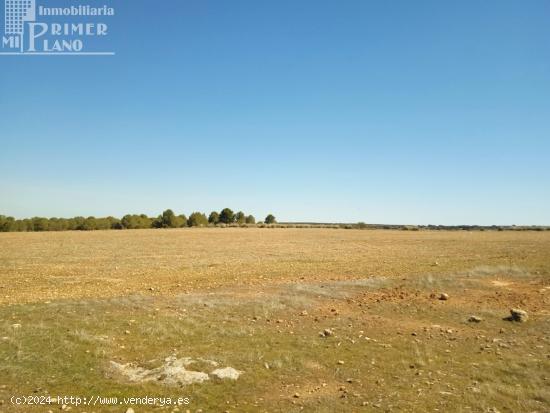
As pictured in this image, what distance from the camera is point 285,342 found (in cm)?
1036

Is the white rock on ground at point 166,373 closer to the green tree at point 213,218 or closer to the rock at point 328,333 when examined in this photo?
the rock at point 328,333

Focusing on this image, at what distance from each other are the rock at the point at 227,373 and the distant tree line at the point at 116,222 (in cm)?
9056

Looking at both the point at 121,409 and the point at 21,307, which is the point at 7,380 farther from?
the point at 21,307

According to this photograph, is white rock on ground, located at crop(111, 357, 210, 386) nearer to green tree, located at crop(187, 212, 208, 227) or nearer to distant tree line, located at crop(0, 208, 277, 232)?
distant tree line, located at crop(0, 208, 277, 232)

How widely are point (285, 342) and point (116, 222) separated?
103 m

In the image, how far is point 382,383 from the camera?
26.1 ft

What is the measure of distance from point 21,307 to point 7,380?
252 inches

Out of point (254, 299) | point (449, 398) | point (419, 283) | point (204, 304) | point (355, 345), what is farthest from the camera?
point (419, 283)

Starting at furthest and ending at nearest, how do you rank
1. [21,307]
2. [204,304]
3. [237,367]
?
[204,304]
[21,307]
[237,367]

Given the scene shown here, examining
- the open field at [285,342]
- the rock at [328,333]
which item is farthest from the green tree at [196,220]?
the rock at [328,333]

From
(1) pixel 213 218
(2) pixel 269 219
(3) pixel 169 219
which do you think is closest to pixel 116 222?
(3) pixel 169 219

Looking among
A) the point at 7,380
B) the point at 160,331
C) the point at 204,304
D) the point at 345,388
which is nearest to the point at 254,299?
the point at 204,304

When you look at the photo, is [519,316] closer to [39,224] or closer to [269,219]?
[39,224]

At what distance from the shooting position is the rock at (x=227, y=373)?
8.07 meters
